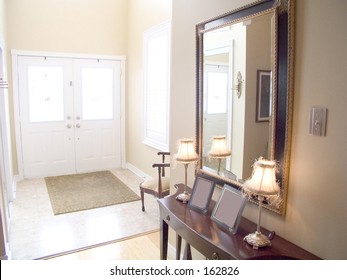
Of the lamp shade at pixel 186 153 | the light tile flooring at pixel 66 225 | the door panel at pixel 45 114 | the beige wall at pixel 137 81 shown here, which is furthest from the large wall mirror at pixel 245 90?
the door panel at pixel 45 114

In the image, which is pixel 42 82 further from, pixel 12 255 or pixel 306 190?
pixel 306 190

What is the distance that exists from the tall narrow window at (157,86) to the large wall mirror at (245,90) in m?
2.21

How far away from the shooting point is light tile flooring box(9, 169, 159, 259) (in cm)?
297

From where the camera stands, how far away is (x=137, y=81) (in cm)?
541

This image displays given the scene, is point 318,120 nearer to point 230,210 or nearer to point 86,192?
point 230,210

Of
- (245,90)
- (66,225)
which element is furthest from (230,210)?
(66,225)

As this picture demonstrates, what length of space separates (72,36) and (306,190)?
4.94 metres

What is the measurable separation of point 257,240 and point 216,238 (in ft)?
0.71

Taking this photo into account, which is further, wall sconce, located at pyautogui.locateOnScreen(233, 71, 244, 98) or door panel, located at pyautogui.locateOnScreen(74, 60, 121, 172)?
door panel, located at pyautogui.locateOnScreen(74, 60, 121, 172)

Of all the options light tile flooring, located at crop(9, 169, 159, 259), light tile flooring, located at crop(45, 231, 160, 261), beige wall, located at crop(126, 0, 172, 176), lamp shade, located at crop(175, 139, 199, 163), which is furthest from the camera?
beige wall, located at crop(126, 0, 172, 176)

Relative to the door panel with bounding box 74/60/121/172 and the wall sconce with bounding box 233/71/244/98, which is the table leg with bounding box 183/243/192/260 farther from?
the door panel with bounding box 74/60/121/172

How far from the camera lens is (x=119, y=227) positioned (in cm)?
340

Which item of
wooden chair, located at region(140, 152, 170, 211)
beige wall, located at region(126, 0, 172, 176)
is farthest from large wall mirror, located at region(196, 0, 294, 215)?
beige wall, located at region(126, 0, 172, 176)

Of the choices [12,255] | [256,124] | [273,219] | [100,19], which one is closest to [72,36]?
[100,19]
